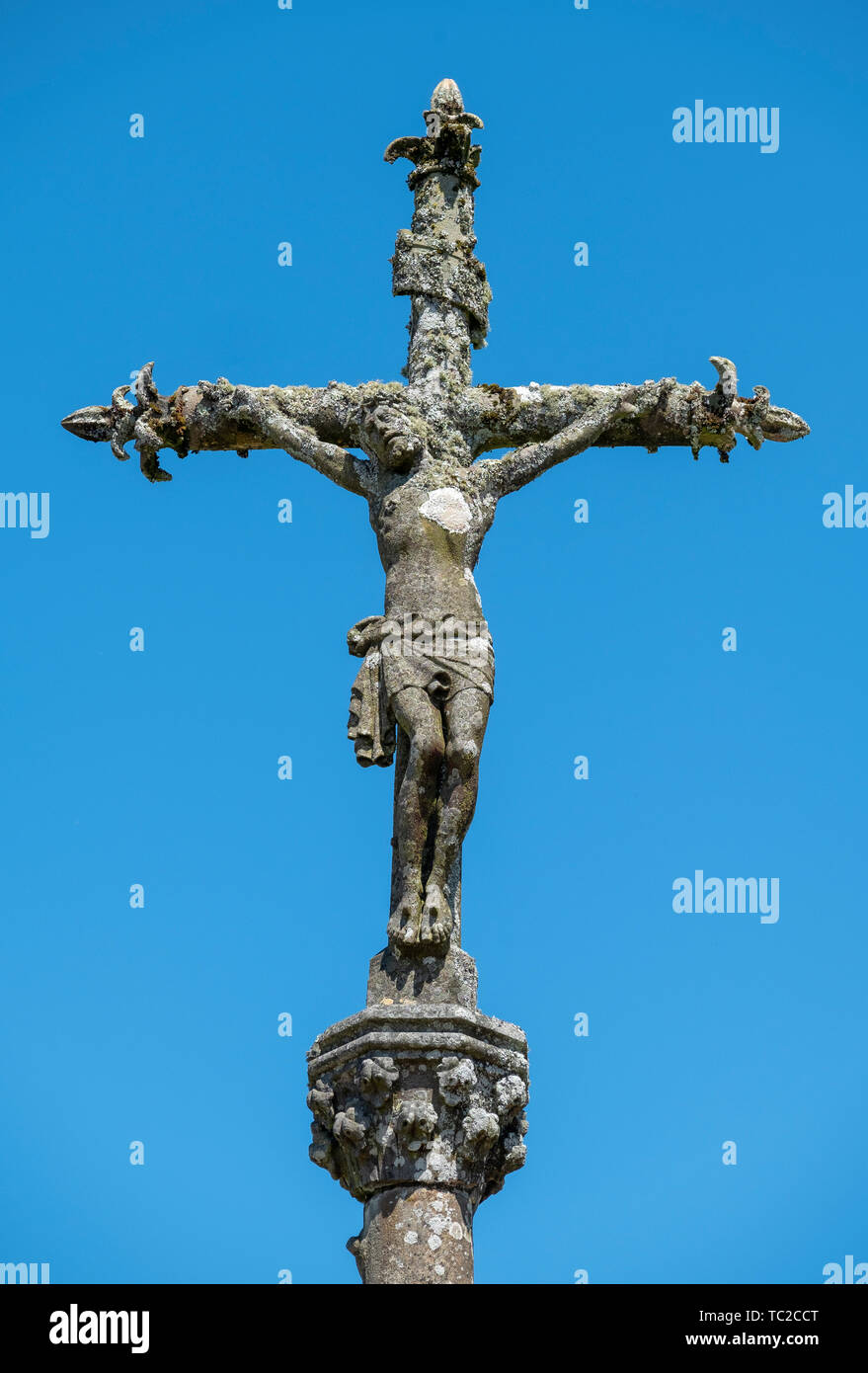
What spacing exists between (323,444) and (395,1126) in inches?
182

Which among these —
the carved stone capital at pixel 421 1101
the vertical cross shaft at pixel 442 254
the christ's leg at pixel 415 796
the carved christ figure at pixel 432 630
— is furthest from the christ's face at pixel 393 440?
the carved stone capital at pixel 421 1101

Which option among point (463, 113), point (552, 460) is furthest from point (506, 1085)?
point (463, 113)

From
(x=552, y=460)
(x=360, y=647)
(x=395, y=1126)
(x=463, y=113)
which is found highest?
(x=463, y=113)

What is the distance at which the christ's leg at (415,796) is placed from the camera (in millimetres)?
11859

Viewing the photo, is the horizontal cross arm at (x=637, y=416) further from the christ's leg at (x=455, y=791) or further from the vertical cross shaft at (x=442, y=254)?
the christ's leg at (x=455, y=791)

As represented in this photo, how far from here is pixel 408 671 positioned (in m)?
12.2

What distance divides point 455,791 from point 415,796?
0.24 m

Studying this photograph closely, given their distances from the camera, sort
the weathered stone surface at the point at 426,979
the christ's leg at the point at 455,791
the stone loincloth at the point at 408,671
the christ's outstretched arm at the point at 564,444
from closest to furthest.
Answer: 1. the weathered stone surface at the point at 426,979
2. the christ's leg at the point at 455,791
3. the stone loincloth at the point at 408,671
4. the christ's outstretched arm at the point at 564,444

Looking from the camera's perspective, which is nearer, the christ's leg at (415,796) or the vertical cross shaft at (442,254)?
the christ's leg at (415,796)

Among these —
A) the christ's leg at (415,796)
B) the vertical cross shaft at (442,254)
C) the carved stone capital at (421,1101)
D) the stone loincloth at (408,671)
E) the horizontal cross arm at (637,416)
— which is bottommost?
the carved stone capital at (421,1101)

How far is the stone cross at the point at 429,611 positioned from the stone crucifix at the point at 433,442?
0.04 ft
